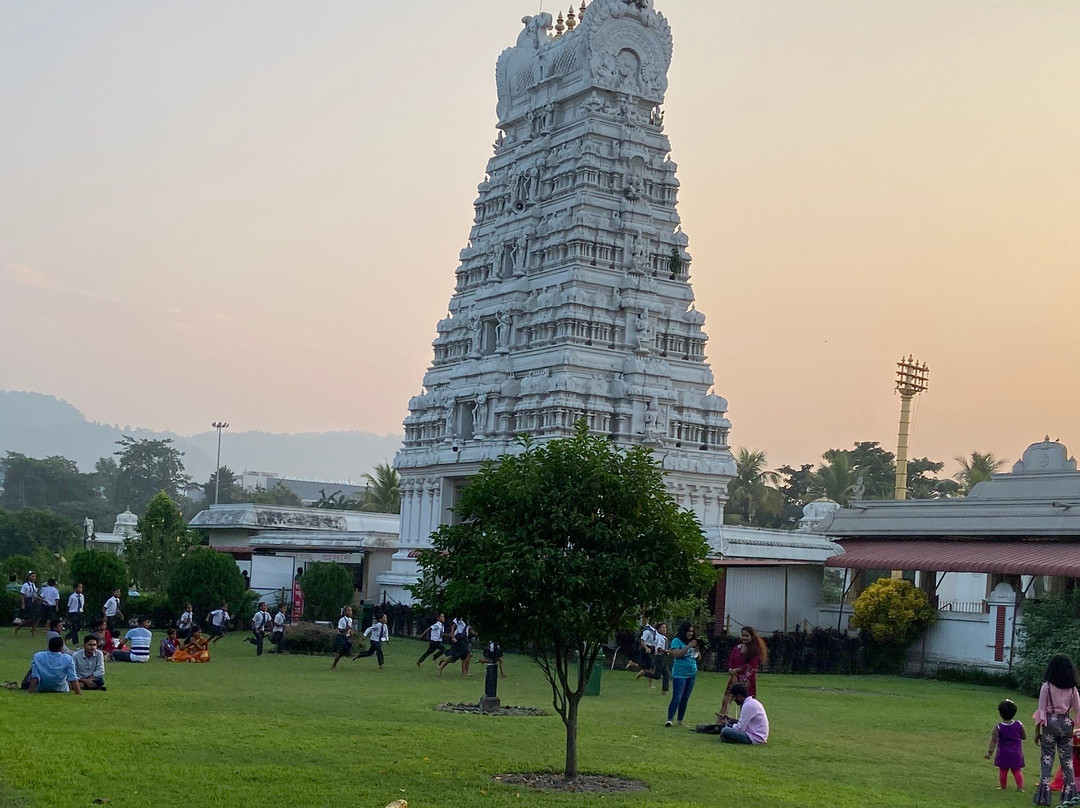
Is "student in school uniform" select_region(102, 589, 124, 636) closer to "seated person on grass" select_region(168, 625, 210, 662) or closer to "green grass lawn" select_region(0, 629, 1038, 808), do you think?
"seated person on grass" select_region(168, 625, 210, 662)

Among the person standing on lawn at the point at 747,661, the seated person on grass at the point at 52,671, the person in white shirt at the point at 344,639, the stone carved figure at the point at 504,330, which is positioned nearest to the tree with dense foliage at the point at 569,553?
the person standing on lawn at the point at 747,661

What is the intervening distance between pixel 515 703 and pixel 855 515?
18451 millimetres

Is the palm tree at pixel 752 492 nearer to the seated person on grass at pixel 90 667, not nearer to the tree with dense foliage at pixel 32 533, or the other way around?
the tree with dense foliage at pixel 32 533

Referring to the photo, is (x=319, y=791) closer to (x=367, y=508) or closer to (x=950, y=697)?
(x=950, y=697)

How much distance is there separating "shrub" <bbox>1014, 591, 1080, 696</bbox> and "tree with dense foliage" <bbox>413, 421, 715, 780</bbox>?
16673mm

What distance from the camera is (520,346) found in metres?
50.8

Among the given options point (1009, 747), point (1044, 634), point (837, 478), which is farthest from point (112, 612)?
point (837, 478)

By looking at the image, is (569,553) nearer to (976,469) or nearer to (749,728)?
(749,728)

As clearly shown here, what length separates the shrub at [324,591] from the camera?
147 ft

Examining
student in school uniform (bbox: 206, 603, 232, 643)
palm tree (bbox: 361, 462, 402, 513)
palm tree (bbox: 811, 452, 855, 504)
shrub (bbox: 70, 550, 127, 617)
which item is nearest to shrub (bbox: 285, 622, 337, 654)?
student in school uniform (bbox: 206, 603, 232, 643)

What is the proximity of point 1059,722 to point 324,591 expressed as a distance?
106ft

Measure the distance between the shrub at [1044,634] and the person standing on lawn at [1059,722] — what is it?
49.1 ft

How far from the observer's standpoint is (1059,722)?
15227 mm

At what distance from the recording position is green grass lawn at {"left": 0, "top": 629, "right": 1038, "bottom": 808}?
46.0ft
